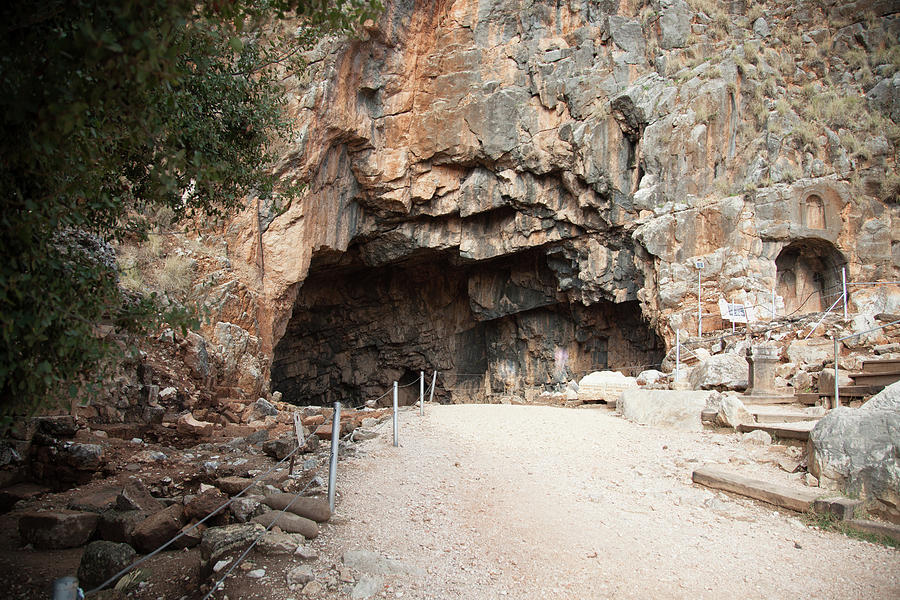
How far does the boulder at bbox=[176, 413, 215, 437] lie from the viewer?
9406 millimetres

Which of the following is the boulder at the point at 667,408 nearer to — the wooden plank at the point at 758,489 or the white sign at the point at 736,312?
the wooden plank at the point at 758,489

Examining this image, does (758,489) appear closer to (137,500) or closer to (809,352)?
(137,500)

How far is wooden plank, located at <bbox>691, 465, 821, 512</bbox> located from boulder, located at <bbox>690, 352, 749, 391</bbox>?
5.63 m

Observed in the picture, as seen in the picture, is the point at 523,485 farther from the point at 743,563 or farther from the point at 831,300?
the point at 831,300

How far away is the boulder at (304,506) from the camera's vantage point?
15.2 ft

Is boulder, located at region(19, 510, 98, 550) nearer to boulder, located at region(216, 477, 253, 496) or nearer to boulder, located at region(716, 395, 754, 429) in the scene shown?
boulder, located at region(216, 477, 253, 496)

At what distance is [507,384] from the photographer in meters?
26.0

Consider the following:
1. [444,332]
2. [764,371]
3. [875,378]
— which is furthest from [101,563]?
[444,332]

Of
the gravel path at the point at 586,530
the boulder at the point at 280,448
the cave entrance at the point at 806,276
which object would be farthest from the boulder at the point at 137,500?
the cave entrance at the point at 806,276

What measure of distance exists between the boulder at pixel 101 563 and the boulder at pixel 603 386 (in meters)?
11.8

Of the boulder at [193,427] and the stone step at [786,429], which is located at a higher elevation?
the stone step at [786,429]

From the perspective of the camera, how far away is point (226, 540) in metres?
3.96

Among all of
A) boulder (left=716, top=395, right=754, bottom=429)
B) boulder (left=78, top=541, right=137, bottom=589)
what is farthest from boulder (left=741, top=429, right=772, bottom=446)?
boulder (left=78, top=541, right=137, bottom=589)

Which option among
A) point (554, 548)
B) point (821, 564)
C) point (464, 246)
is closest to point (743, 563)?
point (821, 564)
